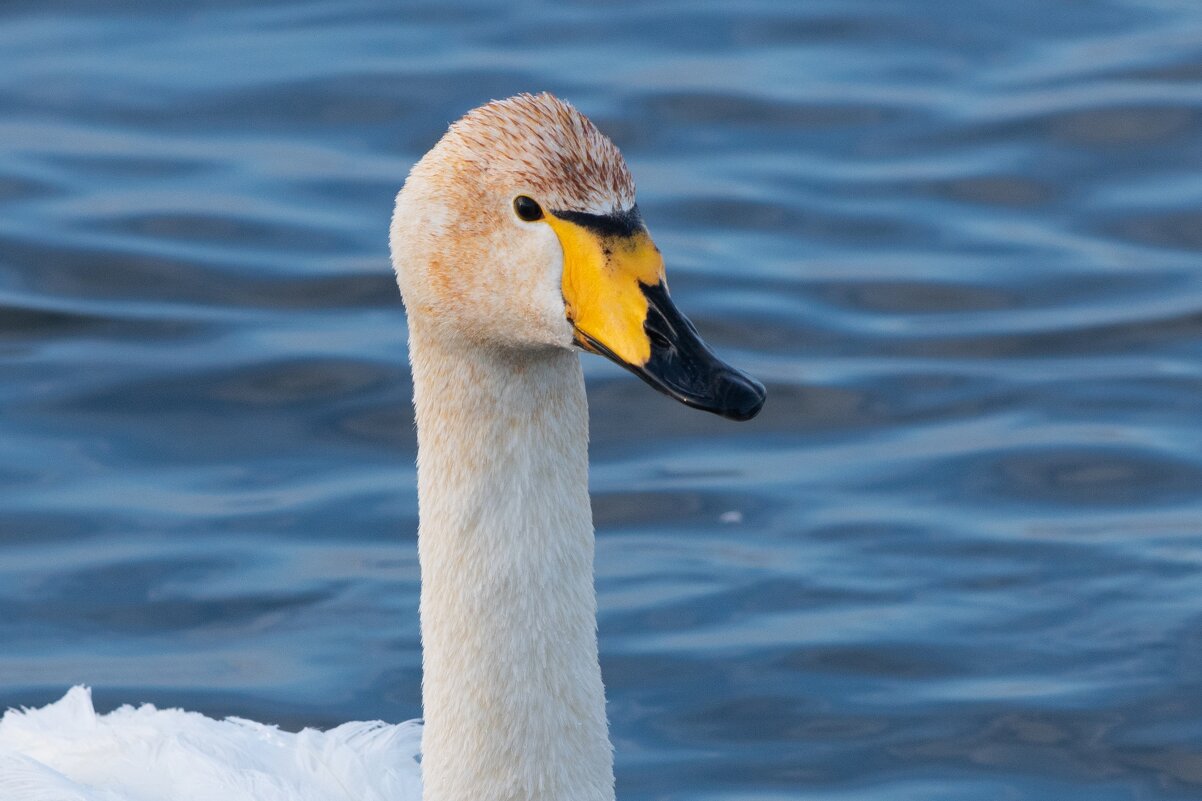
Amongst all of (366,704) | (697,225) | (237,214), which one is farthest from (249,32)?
(366,704)

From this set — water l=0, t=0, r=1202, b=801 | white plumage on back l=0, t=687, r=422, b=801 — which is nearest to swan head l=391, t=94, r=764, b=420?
white plumage on back l=0, t=687, r=422, b=801

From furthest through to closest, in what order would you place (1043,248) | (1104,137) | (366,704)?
(1104,137)
(1043,248)
(366,704)

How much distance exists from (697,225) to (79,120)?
3.21 metres

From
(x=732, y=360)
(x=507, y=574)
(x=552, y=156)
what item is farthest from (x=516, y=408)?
(x=732, y=360)

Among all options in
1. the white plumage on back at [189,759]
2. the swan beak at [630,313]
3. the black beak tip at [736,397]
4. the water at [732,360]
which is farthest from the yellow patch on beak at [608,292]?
the water at [732,360]

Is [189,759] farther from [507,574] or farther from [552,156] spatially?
[552,156]

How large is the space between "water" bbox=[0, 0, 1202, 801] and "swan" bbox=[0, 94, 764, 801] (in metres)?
1.92

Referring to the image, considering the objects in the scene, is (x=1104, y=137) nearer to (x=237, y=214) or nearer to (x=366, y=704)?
(x=237, y=214)

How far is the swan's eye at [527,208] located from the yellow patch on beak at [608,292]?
0.25ft

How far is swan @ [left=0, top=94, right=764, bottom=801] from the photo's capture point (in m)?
4.18

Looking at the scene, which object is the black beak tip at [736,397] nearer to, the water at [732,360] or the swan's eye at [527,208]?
the swan's eye at [527,208]

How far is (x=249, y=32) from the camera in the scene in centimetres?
1230

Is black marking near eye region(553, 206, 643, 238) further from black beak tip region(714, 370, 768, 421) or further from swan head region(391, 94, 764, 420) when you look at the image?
black beak tip region(714, 370, 768, 421)

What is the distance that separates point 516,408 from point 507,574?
1.14 ft
